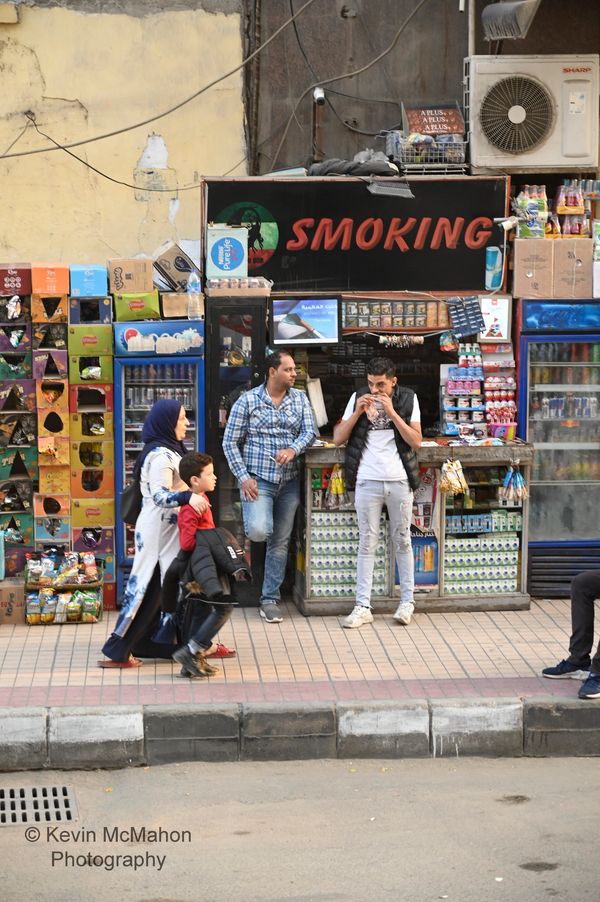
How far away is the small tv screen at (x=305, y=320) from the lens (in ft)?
33.0

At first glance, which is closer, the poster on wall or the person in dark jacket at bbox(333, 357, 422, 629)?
the person in dark jacket at bbox(333, 357, 422, 629)

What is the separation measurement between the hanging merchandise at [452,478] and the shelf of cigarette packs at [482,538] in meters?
0.23

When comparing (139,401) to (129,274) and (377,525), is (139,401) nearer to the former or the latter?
(129,274)

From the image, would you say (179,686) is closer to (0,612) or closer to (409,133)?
(0,612)

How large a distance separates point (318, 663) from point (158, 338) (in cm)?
270

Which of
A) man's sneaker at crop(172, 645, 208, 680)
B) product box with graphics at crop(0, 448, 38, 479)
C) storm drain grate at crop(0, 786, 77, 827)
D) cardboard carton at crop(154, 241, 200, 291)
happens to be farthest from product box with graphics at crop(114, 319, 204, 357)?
storm drain grate at crop(0, 786, 77, 827)

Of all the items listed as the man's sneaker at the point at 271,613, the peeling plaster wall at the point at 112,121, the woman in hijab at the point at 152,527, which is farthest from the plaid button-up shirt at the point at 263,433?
the peeling plaster wall at the point at 112,121

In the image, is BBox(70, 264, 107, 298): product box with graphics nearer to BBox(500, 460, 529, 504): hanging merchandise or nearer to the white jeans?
the white jeans

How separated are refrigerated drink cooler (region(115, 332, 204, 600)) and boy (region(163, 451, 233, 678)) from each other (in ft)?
A: 5.81

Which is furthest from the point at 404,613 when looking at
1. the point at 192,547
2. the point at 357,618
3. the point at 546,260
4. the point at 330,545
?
the point at 546,260

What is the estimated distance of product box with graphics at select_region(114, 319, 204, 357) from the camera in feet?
31.7

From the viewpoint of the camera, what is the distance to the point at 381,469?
941 cm

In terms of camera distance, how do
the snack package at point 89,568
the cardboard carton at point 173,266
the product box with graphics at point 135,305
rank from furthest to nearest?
the cardboard carton at point 173,266
the product box with graphics at point 135,305
the snack package at point 89,568

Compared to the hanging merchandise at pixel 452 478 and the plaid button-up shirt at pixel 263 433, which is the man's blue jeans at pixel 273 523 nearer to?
the plaid button-up shirt at pixel 263 433
